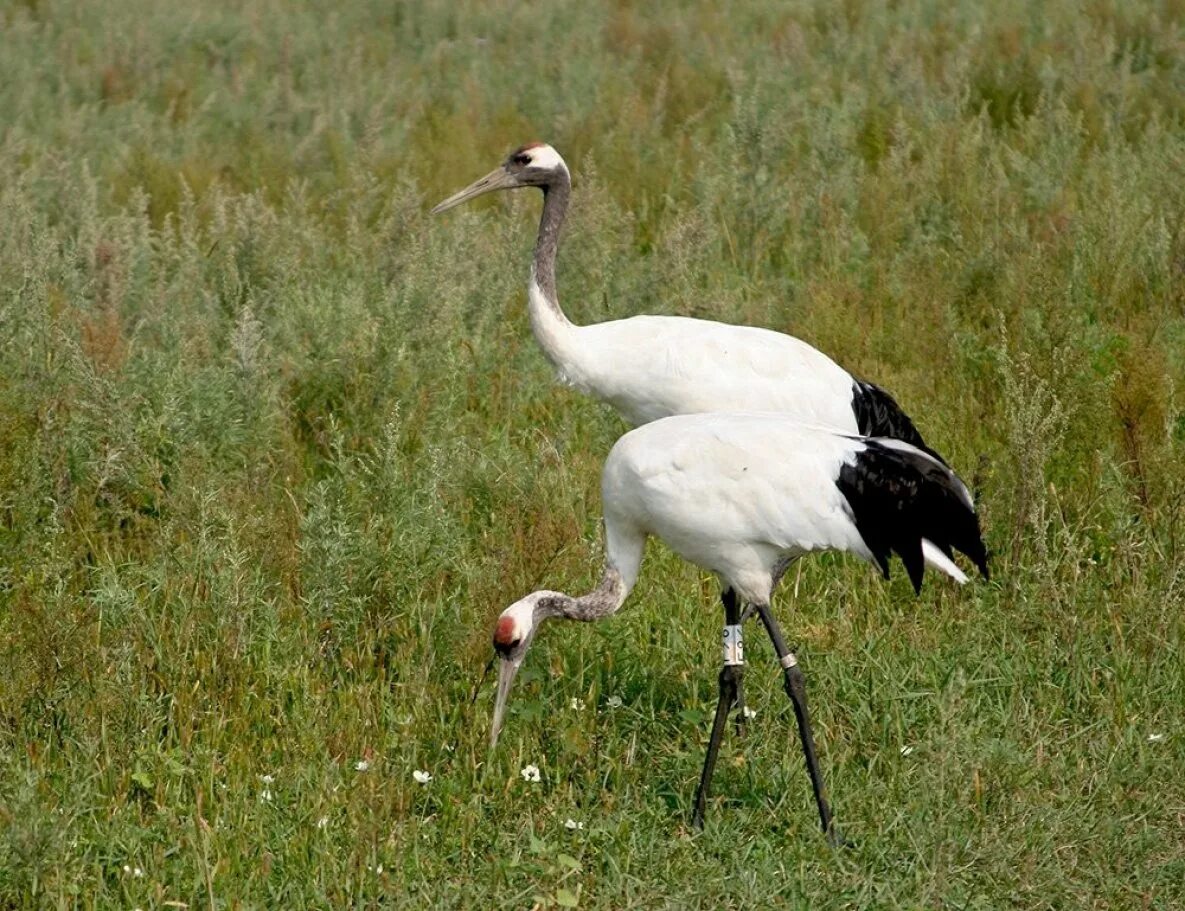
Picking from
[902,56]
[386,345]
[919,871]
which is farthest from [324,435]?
[902,56]

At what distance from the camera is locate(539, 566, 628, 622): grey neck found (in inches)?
193

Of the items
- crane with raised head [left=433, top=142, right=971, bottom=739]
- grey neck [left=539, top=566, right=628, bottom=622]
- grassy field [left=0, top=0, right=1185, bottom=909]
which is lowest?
grassy field [left=0, top=0, right=1185, bottom=909]

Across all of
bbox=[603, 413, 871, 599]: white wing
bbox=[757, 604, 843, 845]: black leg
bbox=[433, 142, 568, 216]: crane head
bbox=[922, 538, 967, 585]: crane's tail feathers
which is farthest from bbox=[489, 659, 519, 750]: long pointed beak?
bbox=[433, 142, 568, 216]: crane head

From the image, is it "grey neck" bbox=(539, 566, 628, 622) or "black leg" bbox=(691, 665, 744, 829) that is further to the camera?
"grey neck" bbox=(539, 566, 628, 622)

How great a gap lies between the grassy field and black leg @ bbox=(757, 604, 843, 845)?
56 mm

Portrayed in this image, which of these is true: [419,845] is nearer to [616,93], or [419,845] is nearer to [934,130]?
[934,130]

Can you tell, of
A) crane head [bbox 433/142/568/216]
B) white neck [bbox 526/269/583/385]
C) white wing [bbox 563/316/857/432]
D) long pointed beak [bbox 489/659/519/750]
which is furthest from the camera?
crane head [bbox 433/142/568/216]

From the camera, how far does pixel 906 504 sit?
4.67 metres

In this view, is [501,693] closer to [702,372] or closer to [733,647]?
[733,647]

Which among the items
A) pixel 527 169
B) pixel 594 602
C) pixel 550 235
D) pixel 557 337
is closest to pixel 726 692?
pixel 594 602

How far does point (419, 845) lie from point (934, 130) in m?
6.39

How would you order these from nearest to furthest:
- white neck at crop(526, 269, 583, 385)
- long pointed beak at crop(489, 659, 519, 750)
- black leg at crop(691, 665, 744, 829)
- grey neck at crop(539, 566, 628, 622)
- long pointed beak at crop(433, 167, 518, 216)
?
black leg at crop(691, 665, 744, 829), long pointed beak at crop(489, 659, 519, 750), grey neck at crop(539, 566, 628, 622), white neck at crop(526, 269, 583, 385), long pointed beak at crop(433, 167, 518, 216)

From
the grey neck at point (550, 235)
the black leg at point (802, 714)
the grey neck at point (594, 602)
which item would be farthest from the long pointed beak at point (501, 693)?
the grey neck at point (550, 235)

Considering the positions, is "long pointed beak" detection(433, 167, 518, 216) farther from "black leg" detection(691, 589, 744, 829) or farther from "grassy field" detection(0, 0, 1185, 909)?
"black leg" detection(691, 589, 744, 829)
